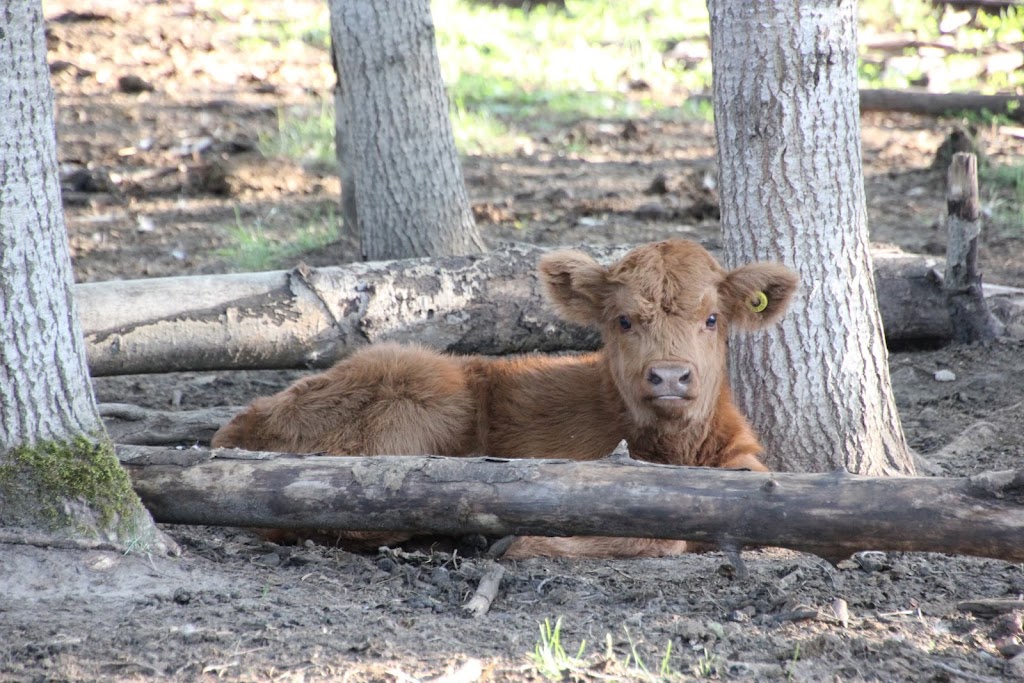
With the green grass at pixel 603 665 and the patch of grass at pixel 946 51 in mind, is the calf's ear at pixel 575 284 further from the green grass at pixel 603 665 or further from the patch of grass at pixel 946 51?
the patch of grass at pixel 946 51

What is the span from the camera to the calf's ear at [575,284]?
534cm

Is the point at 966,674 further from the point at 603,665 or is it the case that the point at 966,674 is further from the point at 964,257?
the point at 964,257

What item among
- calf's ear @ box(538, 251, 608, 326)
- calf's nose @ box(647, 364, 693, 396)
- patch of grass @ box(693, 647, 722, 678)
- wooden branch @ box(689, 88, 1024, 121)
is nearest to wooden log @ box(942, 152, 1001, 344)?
calf's ear @ box(538, 251, 608, 326)

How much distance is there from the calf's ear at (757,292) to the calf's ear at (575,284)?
617mm

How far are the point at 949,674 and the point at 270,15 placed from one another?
16268 millimetres

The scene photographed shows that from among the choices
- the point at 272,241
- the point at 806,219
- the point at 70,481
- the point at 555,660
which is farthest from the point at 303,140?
the point at 555,660

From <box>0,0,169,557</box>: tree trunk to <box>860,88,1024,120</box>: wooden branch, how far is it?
1066 centimetres

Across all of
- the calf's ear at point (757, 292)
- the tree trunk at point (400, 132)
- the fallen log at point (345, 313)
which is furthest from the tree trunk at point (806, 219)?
the tree trunk at point (400, 132)

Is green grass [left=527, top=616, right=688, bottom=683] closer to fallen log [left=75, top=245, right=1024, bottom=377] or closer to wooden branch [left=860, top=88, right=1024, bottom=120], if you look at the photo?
fallen log [left=75, top=245, right=1024, bottom=377]

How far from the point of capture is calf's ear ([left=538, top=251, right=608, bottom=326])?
534cm

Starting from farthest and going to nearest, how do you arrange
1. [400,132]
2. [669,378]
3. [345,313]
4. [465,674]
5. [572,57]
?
[572,57] → [400,132] → [345,313] → [669,378] → [465,674]

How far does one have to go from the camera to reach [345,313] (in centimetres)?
665

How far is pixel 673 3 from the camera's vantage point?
1783cm

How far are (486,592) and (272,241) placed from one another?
5710 mm
